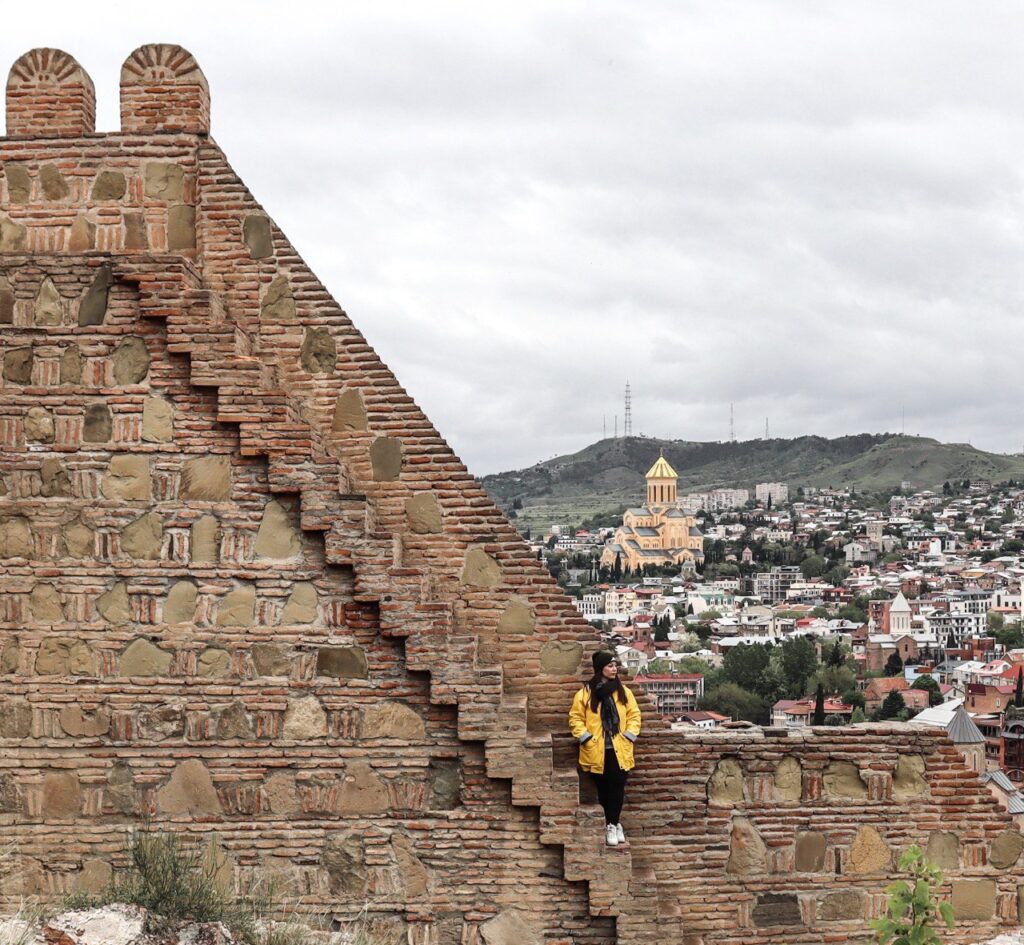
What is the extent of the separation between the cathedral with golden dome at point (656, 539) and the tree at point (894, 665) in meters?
57.2

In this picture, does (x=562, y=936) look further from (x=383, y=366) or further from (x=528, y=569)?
(x=383, y=366)

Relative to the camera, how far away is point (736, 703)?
7206 cm

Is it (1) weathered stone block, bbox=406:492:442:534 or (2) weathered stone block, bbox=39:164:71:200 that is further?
(2) weathered stone block, bbox=39:164:71:200

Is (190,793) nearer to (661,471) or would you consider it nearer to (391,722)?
(391,722)

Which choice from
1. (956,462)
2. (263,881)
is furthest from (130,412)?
(956,462)

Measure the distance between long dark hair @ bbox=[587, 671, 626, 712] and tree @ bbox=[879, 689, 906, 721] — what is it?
61294 millimetres

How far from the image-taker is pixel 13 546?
802cm

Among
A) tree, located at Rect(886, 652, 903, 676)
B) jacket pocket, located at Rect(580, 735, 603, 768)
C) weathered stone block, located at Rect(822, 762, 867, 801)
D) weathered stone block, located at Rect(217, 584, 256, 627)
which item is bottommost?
tree, located at Rect(886, 652, 903, 676)

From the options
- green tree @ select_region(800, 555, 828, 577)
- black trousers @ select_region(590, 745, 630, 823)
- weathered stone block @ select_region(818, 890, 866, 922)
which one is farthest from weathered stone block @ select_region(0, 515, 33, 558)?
green tree @ select_region(800, 555, 828, 577)

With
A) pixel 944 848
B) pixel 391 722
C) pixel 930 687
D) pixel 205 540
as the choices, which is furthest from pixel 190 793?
pixel 930 687

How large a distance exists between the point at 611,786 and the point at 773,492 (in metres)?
185

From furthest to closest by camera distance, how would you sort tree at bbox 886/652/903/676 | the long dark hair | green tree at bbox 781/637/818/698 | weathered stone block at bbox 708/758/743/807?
tree at bbox 886/652/903/676 < green tree at bbox 781/637/818/698 < weathered stone block at bbox 708/758/743/807 < the long dark hair

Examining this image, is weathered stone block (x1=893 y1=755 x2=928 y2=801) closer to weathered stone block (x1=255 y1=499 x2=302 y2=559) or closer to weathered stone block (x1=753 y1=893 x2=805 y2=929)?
weathered stone block (x1=753 y1=893 x2=805 y2=929)

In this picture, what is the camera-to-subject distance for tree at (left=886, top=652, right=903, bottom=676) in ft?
285
